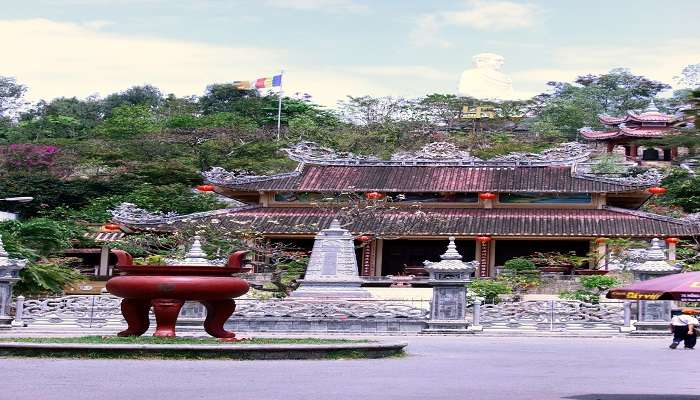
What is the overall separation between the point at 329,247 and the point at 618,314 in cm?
1018

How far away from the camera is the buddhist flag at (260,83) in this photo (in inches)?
3349

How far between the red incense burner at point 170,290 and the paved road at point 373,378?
3165mm

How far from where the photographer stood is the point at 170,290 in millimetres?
20438

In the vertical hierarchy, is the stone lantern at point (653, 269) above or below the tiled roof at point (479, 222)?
below

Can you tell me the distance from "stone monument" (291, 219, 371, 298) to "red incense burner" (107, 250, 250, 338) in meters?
14.2

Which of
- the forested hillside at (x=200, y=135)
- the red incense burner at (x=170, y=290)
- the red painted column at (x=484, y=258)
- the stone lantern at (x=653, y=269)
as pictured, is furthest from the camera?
the forested hillside at (x=200, y=135)

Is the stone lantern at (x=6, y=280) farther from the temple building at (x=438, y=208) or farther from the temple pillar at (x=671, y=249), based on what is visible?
the temple pillar at (x=671, y=249)

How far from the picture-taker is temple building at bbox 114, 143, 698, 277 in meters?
49.6

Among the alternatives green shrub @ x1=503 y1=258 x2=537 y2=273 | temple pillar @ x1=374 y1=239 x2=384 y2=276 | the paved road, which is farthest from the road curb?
temple pillar @ x1=374 y1=239 x2=384 y2=276

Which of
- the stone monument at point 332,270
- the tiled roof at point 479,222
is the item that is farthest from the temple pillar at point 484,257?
the stone monument at point 332,270

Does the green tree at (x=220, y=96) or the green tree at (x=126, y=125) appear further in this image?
the green tree at (x=220, y=96)

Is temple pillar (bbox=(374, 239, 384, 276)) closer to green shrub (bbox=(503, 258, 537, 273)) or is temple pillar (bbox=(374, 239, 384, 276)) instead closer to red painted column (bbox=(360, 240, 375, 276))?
red painted column (bbox=(360, 240, 375, 276))

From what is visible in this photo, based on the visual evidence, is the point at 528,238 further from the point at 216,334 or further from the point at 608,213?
the point at 216,334

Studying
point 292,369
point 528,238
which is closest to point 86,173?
point 528,238
